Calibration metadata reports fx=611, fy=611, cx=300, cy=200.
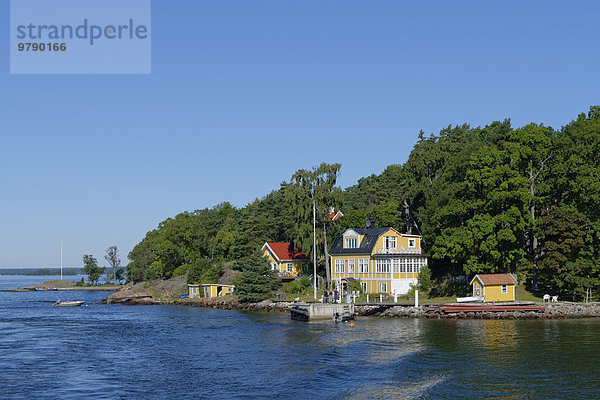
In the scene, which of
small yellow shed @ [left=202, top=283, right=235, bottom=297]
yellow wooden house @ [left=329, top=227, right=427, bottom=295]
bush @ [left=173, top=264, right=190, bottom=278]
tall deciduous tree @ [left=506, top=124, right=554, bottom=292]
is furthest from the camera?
bush @ [left=173, top=264, right=190, bottom=278]

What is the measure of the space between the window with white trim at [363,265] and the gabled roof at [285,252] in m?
16.3

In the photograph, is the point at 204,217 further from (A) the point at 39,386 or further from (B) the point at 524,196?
(A) the point at 39,386

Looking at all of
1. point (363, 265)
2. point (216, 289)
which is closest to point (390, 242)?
point (363, 265)

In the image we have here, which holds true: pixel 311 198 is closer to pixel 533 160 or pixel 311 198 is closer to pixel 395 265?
pixel 395 265

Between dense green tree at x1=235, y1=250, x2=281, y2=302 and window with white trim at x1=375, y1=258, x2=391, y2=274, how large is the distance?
15744mm

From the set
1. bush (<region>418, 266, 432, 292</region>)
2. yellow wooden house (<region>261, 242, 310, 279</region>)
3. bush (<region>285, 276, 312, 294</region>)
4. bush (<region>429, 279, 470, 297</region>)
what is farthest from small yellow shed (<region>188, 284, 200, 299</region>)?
bush (<region>429, 279, 470, 297</region>)

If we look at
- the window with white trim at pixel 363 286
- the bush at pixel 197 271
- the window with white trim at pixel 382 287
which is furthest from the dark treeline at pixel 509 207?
the bush at pixel 197 271

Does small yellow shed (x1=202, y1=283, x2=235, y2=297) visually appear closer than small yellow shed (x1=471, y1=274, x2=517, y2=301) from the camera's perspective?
No

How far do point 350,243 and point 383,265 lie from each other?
7.38 metres

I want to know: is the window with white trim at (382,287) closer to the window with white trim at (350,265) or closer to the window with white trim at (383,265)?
the window with white trim at (383,265)

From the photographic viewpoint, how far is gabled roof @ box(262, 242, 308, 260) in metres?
102

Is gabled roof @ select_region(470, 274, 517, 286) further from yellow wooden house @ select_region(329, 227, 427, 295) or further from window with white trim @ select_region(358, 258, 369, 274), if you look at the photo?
window with white trim @ select_region(358, 258, 369, 274)

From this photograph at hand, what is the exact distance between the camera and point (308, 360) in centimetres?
4353

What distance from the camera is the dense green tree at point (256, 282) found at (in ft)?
290
